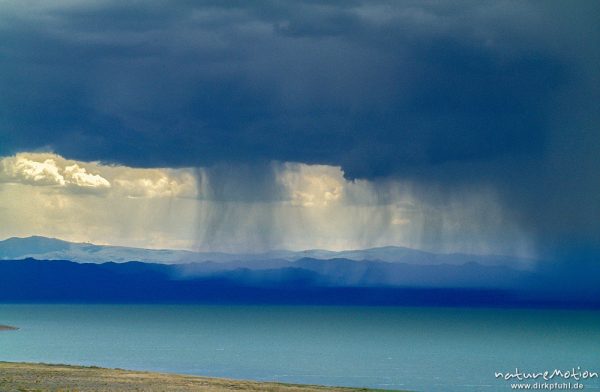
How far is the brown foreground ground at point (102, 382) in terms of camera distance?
239ft

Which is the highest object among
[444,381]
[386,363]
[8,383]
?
[386,363]

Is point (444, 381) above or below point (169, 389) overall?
above

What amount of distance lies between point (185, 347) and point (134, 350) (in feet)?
56.9

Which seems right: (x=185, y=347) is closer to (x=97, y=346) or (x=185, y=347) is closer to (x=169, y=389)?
(x=97, y=346)

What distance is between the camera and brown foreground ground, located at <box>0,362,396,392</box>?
72.9 metres

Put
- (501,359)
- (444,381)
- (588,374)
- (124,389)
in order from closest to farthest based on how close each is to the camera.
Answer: (124,389)
(444,381)
(588,374)
(501,359)

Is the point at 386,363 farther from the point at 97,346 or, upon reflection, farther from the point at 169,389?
the point at 169,389

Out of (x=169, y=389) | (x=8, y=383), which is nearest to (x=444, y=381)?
(x=169, y=389)

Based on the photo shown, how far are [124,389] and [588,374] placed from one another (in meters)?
82.6

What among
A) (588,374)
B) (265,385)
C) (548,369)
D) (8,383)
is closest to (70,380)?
(8,383)

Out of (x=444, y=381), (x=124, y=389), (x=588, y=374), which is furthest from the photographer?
(x=588, y=374)

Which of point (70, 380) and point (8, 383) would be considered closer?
point (8, 383)

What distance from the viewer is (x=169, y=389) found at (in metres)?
74.9

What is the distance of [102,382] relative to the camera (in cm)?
7856
